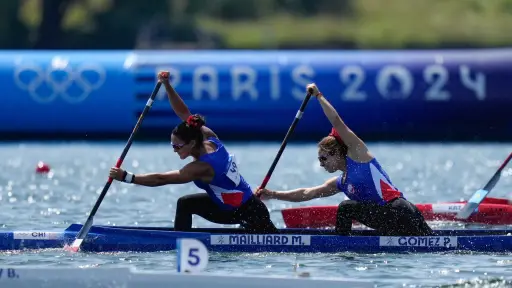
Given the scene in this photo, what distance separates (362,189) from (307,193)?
0.87 m

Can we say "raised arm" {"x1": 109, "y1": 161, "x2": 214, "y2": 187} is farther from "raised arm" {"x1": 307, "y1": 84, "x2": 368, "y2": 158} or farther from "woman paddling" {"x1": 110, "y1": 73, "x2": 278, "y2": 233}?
"raised arm" {"x1": 307, "y1": 84, "x2": 368, "y2": 158}

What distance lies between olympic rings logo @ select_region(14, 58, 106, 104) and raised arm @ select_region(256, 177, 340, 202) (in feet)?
48.4

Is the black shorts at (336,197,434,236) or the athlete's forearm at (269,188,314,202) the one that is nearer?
the black shorts at (336,197,434,236)

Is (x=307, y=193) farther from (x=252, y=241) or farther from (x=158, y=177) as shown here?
(x=158, y=177)

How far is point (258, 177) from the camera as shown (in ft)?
80.2

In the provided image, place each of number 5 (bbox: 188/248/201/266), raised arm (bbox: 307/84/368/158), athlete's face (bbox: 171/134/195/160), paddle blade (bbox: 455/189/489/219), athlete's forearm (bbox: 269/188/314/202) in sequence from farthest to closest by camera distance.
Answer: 1. paddle blade (bbox: 455/189/489/219)
2. athlete's forearm (bbox: 269/188/314/202)
3. raised arm (bbox: 307/84/368/158)
4. athlete's face (bbox: 171/134/195/160)
5. number 5 (bbox: 188/248/201/266)

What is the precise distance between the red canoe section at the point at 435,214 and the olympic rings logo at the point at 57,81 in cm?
1297

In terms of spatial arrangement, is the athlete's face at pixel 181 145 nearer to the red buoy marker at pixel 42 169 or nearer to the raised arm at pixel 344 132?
the raised arm at pixel 344 132

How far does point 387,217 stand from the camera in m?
14.8

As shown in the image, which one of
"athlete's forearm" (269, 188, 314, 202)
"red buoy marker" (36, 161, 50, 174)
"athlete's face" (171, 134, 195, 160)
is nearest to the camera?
"athlete's face" (171, 134, 195, 160)

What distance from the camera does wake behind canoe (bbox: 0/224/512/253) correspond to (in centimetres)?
1457

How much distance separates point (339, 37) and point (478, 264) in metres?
33.8

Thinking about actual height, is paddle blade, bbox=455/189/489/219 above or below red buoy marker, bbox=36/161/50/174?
below

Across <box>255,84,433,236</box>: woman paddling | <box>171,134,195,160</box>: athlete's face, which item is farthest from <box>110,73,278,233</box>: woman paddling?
<box>255,84,433,236</box>: woman paddling
